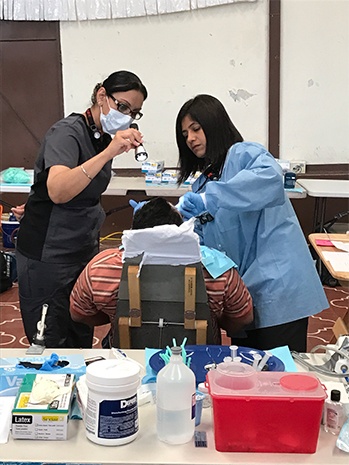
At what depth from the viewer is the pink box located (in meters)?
1.07

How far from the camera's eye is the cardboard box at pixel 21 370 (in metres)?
1.28

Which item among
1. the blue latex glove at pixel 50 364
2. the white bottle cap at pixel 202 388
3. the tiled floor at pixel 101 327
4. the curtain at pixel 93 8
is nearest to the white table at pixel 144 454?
the white bottle cap at pixel 202 388

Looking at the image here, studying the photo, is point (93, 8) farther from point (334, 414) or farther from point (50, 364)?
point (334, 414)

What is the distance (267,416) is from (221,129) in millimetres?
1120

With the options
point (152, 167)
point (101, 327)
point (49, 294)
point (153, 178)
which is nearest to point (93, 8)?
point (152, 167)

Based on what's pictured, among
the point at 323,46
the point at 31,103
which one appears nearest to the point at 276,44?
the point at 323,46

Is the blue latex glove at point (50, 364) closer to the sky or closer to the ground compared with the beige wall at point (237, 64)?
closer to the ground

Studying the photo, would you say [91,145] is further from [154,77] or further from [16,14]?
[16,14]

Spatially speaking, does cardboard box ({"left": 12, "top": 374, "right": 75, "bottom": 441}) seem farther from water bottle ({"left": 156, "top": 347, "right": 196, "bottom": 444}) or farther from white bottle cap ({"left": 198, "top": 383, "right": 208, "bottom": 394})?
white bottle cap ({"left": 198, "top": 383, "right": 208, "bottom": 394})

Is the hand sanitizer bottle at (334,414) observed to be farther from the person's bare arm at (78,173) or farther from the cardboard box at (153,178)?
the cardboard box at (153,178)

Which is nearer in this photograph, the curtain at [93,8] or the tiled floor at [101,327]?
the tiled floor at [101,327]

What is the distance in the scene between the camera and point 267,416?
3.51ft

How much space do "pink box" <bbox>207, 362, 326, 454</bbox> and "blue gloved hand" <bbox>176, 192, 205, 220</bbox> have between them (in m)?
0.93

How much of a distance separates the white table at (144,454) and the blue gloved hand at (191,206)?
0.96m
